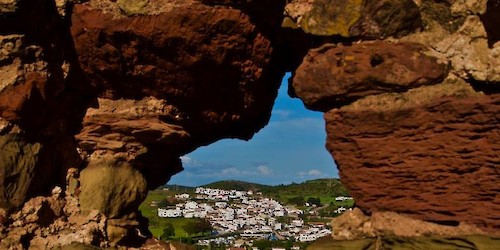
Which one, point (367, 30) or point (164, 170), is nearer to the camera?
point (367, 30)

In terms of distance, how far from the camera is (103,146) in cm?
557

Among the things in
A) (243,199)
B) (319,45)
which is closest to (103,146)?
(319,45)

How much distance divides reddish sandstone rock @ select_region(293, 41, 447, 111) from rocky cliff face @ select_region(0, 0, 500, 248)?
0.01m

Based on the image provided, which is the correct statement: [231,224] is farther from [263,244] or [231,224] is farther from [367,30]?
[367,30]

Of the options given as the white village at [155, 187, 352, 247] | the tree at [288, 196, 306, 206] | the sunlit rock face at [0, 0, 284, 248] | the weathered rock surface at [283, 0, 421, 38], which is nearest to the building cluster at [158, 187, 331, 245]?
the white village at [155, 187, 352, 247]

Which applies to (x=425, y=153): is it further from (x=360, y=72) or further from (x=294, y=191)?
(x=294, y=191)

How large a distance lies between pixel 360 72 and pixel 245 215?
80.5 metres

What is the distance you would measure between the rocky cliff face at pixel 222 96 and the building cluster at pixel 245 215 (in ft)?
177

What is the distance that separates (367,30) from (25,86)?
3.05m

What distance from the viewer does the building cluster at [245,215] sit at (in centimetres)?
6731

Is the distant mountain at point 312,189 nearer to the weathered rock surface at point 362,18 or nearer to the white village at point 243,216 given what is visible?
the white village at point 243,216

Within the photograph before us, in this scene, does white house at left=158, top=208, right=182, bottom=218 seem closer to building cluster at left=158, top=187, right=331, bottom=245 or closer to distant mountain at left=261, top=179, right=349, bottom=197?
building cluster at left=158, top=187, right=331, bottom=245

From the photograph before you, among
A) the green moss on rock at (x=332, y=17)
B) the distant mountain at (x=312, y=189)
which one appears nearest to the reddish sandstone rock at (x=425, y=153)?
the green moss on rock at (x=332, y=17)

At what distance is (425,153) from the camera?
4.11m
